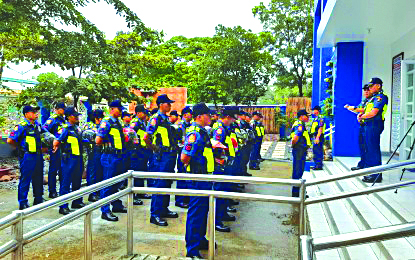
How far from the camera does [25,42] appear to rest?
9852mm

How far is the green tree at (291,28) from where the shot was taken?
2575cm

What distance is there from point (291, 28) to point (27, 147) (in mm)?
23014

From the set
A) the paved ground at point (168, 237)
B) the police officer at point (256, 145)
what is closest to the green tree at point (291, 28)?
the police officer at point (256, 145)

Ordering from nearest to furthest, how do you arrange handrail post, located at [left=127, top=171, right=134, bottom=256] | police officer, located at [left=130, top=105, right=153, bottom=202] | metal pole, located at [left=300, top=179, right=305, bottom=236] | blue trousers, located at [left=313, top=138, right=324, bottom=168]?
metal pole, located at [left=300, top=179, right=305, bottom=236]
handrail post, located at [left=127, top=171, right=134, bottom=256]
police officer, located at [left=130, top=105, right=153, bottom=202]
blue trousers, located at [left=313, top=138, right=324, bottom=168]

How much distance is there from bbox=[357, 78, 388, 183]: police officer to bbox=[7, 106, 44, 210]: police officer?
5.49 meters

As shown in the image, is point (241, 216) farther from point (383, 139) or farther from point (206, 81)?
point (206, 81)

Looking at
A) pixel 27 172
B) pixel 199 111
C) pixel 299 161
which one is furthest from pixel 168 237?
pixel 299 161

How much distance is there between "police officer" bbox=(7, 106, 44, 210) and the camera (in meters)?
6.31

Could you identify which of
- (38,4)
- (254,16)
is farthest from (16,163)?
(254,16)

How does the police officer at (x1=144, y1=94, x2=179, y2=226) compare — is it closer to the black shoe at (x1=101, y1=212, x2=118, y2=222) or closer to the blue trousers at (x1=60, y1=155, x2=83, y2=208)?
the black shoe at (x1=101, y1=212, x2=118, y2=222)

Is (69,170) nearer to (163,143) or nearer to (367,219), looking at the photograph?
(163,143)

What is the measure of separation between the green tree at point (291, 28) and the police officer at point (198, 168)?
2301cm

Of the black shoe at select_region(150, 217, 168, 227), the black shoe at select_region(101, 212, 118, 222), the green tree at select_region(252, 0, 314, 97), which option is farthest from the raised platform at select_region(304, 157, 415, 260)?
the green tree at select_region(252, 0, 314, 97)

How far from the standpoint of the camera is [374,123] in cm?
599
